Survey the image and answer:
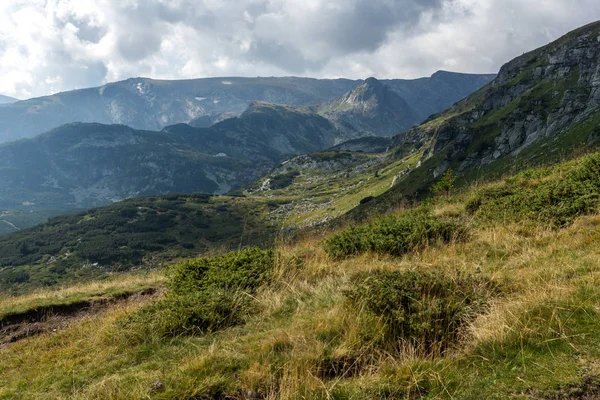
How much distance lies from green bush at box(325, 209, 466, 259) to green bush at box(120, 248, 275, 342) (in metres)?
2.50

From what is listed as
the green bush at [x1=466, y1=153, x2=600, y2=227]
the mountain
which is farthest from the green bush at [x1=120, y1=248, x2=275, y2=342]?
the mountain

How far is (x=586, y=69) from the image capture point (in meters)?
119

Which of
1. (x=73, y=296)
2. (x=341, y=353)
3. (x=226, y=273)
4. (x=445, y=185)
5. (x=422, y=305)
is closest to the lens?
(x=341, y=353)

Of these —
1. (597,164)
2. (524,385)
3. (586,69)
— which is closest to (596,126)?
(586,69)

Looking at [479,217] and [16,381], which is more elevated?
[479,217]

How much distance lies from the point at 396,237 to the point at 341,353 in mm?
5799

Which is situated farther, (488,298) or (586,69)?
(586,69)

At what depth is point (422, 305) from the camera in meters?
5.78

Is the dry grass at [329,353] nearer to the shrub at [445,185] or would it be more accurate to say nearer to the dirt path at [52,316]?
the dirt path at [52,316]

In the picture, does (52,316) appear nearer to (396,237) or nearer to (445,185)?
(396,237)

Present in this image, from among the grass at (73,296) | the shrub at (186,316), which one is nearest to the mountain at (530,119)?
the grass at (73,296)

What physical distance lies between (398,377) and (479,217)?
924 cm

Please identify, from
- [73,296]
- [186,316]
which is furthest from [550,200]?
Answer: [73,296]

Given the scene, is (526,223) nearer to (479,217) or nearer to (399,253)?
(479,217)
